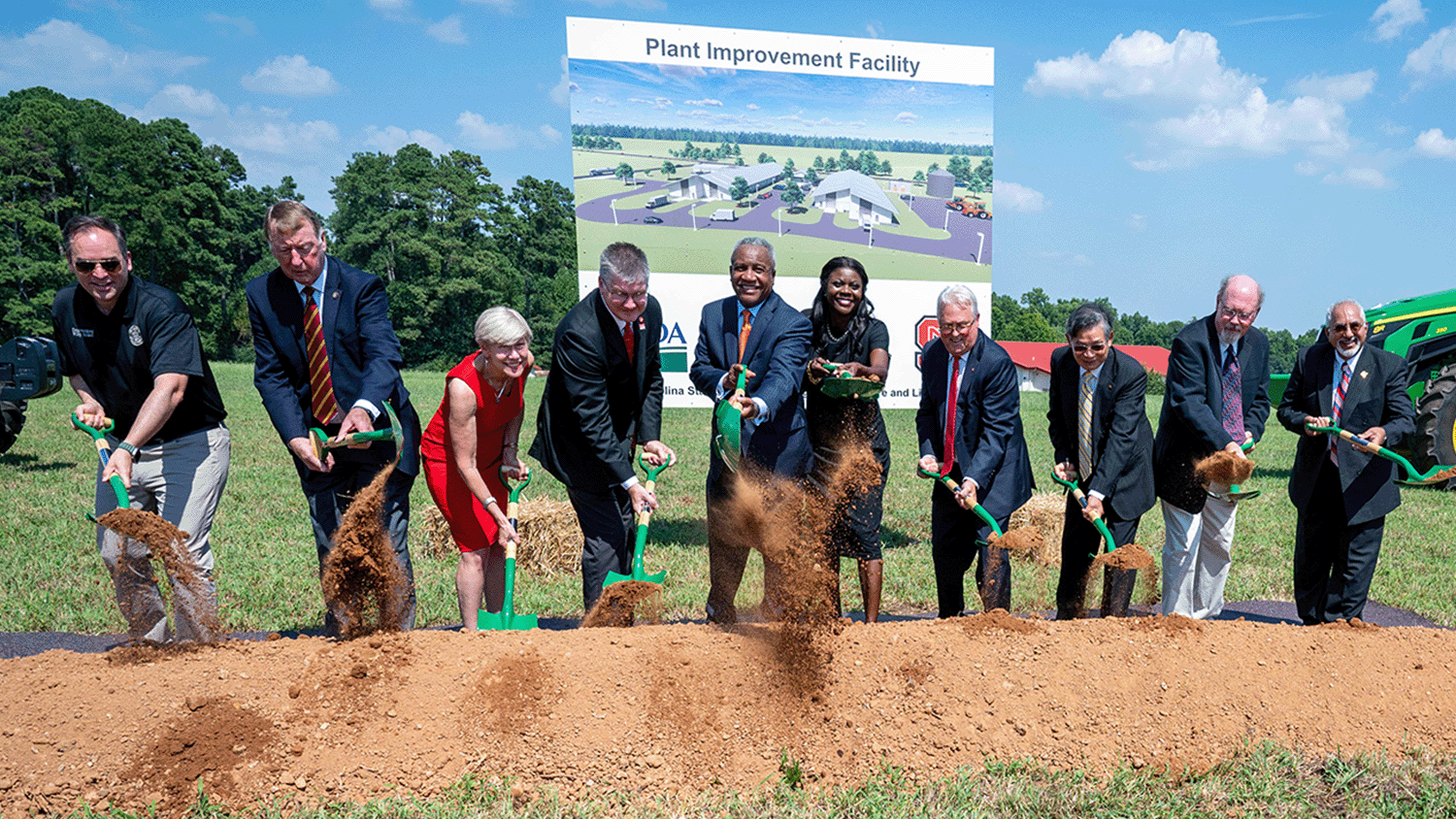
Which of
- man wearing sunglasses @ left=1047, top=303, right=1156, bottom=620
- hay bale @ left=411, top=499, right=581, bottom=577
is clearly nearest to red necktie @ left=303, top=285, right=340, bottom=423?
hay bale @ left=411, top=499, right=581, bottom=577

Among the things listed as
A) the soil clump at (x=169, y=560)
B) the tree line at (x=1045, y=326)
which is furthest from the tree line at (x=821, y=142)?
the tree line at (x=1045, y=326)

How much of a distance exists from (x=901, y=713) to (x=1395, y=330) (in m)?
8.95

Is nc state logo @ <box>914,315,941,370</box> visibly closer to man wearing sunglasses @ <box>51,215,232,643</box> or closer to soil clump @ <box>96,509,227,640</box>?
man wearing sunglasses @ <box>51,215,232,643</box>

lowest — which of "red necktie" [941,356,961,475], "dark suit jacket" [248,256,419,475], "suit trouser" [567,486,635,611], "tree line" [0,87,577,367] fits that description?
"suit trouser" [567,486,635,611]

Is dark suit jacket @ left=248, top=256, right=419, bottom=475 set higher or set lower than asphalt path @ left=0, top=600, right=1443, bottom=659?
higher

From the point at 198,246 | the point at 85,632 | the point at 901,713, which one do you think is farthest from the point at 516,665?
the point at 198,246

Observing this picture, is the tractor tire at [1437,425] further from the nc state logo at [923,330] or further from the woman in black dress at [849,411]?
the woman in black dress at [849,411]

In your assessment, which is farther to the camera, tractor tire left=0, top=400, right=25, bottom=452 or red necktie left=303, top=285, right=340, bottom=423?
tractor tire left=0, top=400, right=25, bottom=452

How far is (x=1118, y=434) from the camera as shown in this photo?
174 inches

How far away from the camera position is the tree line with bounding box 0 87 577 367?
39188 millimetres

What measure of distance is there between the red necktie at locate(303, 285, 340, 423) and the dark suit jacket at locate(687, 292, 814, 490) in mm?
1666

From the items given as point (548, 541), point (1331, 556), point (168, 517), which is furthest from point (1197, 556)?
point (168, 517)

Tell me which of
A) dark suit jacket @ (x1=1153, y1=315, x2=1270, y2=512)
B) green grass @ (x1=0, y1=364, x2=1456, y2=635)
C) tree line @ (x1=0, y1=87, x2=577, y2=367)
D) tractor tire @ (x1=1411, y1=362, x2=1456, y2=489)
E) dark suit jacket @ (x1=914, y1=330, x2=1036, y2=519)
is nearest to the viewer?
dark suit jacket @ (x1=914, y1=330, x2=1036, y2=519)

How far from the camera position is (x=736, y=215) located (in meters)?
9.10
